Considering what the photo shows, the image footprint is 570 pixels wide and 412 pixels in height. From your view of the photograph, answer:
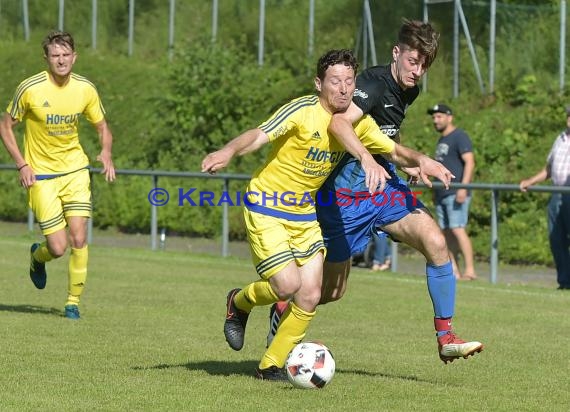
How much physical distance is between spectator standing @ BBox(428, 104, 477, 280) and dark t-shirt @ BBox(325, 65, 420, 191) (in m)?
7.91

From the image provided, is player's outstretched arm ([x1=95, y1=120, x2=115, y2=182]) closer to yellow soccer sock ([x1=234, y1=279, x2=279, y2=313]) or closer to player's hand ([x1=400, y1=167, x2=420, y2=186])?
yellow soccer sock ([x1=234, y1=279, x2=279, y2=313])

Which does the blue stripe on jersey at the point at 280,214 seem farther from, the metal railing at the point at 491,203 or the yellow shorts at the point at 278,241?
the metal railing at the point at 491,203

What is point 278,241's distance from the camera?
8.42 m

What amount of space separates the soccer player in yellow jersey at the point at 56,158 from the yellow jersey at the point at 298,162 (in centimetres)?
363

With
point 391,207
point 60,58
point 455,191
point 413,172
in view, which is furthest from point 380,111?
point 455,191

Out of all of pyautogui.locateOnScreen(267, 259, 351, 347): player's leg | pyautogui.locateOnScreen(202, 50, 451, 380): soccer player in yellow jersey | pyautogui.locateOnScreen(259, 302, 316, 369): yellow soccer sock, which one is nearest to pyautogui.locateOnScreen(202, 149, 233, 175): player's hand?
pyautogui.locateOnScreen(202, 50, 451, 380): soccer player in yellow jersey

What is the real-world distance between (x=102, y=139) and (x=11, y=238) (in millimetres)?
10524

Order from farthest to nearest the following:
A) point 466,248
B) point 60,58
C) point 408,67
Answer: point 466,248 → point 60,58 → point 408,67

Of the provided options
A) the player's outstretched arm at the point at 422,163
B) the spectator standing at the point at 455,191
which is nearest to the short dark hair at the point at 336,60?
the player's outstretched arm at the point at 422,163

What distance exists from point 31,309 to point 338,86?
494 centimetres

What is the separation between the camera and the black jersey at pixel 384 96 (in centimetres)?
876

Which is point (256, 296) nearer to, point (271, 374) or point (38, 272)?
point (271, 374)

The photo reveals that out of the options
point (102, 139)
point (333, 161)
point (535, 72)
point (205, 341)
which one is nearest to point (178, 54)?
point (535, 72)

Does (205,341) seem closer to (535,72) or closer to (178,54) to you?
(535,72)
